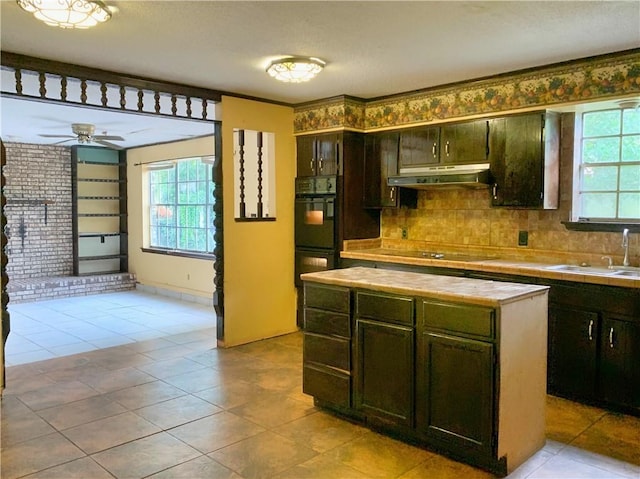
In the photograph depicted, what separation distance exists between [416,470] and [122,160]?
8.15 metres

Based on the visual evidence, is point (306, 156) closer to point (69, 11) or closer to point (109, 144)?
point (69, 11)

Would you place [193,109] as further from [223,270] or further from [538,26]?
[538,26]

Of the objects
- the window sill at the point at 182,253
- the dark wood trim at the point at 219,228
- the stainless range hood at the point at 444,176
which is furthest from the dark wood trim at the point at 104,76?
the window sill at the point at 182,253

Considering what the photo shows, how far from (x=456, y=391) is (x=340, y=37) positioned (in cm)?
232

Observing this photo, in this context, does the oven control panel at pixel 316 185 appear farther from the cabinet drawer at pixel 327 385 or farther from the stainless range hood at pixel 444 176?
the cabinet drawer at pixel 327 385

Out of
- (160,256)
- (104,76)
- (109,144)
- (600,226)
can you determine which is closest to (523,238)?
(600,226)

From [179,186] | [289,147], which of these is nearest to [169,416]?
[289,147]

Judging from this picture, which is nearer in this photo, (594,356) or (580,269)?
(594,356)

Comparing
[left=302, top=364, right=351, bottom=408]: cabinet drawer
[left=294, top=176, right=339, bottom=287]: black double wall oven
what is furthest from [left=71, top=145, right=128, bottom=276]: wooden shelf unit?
[left=302, top=364, right=351, bottom=408]: cabinet drawer

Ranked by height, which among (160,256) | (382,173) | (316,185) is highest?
(382,173)

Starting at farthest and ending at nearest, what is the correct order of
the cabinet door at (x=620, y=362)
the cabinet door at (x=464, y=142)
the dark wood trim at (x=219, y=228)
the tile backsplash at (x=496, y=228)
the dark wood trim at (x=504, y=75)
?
1. the dark wood trim at (x=219, y=228)
2. the cabinet door at (x=464, y=142)
3. the tile backsplash at (x=496, y=228)
4. the dark wood trim at (x=504, y=75)
5. the cabinet door at (x=620, y=362)

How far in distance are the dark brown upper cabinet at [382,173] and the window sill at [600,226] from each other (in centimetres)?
156

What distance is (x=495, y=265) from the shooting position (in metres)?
4.18

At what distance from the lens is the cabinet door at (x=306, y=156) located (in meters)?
5.63
